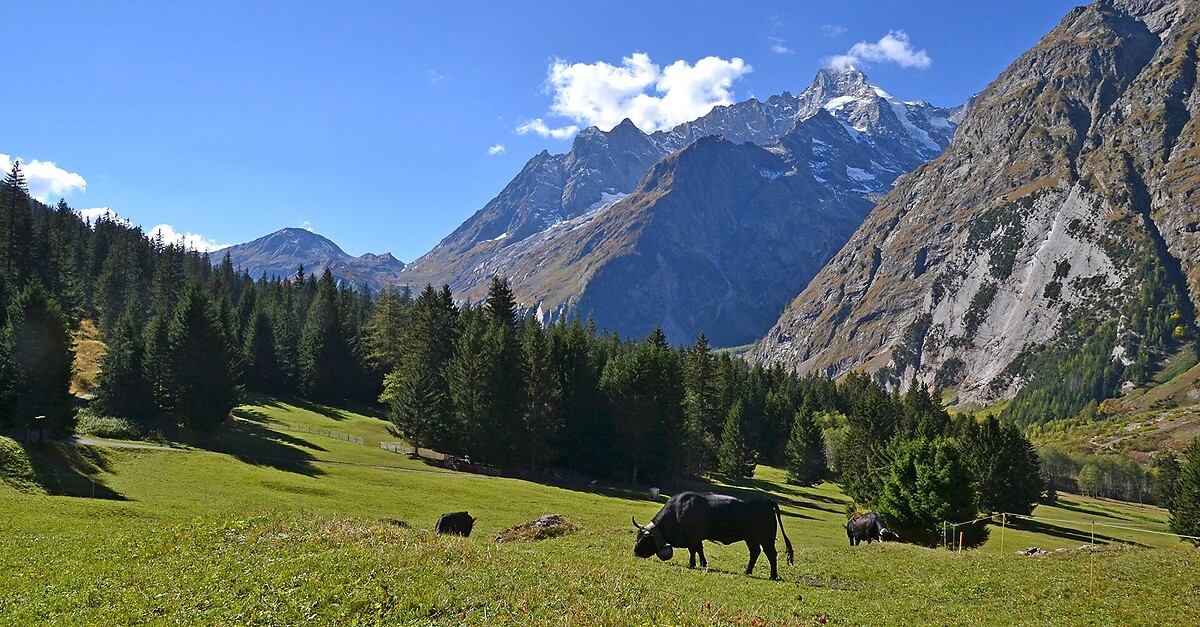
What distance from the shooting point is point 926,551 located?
1242 inches

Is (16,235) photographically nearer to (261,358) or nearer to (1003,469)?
(261,358)

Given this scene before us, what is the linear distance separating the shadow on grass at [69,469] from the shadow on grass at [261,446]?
1251 centimetres

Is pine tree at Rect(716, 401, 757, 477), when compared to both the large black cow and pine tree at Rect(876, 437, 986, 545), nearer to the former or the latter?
pine tree at Rect(876, 437, 986, 545)

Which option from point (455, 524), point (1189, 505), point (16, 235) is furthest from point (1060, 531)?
point (16, 235)

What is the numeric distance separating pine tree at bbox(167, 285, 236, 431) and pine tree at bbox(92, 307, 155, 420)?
136 inches

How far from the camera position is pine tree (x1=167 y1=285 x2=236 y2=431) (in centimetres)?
7562

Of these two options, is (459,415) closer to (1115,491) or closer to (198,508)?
(198,508)

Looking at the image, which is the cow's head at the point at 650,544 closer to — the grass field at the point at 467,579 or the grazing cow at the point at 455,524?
the grass field at the point at 467,579

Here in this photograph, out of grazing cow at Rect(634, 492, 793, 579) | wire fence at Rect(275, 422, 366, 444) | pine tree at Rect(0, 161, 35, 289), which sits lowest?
wire fence at Rect(275, 422, 366, 444)

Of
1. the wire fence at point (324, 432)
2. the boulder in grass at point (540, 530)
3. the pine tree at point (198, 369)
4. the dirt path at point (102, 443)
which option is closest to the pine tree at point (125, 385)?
the pine tree at point (198, 369)

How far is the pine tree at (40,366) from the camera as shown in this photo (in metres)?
56.3

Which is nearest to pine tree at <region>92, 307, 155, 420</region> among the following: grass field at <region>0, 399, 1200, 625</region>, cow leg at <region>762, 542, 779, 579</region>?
grass field at <region>0, 399, 1200, 625</region>

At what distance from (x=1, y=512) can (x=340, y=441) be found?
5214 cm

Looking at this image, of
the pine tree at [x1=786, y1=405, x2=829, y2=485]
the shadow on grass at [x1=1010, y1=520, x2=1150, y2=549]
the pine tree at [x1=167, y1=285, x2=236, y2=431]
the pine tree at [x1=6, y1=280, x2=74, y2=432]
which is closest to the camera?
the pine tree at [x1=6, y1=280, x2=74, y2=432]
